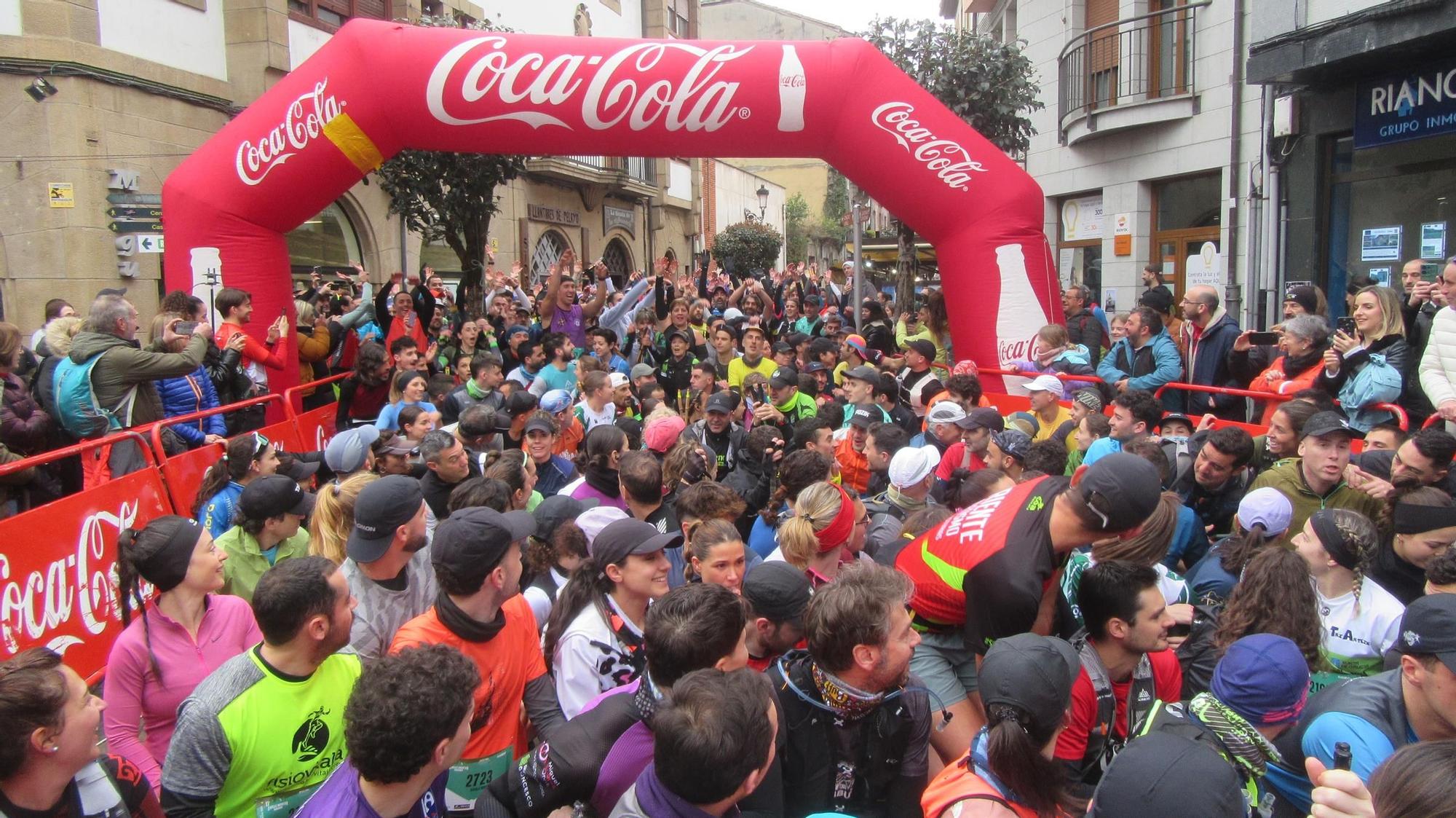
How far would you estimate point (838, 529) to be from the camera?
11.5 ft

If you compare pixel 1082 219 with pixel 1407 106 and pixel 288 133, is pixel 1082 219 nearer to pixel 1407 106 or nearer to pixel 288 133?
pixel 1407 106

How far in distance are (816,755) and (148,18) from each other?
41.8ft

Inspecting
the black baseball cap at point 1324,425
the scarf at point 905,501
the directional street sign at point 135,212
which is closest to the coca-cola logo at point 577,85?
the scarf at point 905,501

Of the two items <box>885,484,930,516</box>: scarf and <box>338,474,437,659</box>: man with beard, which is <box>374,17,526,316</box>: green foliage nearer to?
<box>885,484,930,516</box>: scarf

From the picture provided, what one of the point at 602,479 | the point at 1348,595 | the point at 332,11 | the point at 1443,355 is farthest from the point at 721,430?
the point at 332,11

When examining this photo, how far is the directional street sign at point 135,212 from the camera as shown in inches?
430

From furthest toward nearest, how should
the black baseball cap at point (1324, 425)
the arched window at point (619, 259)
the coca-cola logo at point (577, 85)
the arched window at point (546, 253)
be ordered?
the arched window at point (619, 259), the arched window at point (546, 253), the coca-cola logo at point (577, 85), the black baseball cap at point (1324, 425)

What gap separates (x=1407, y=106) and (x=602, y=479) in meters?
8.80

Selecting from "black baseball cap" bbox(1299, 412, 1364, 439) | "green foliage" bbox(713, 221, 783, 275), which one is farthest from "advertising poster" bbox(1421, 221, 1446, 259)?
"green foliage" bbox(713, 221, 783, 275)

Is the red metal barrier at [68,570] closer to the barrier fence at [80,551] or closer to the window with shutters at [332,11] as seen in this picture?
the barrier fence at [80,551]

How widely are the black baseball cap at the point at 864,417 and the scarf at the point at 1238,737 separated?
3.31 m

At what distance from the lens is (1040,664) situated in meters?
2.12

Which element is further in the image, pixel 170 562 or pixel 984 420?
pixel 984 420

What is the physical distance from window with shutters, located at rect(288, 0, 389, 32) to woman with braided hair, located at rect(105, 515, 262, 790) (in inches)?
499
